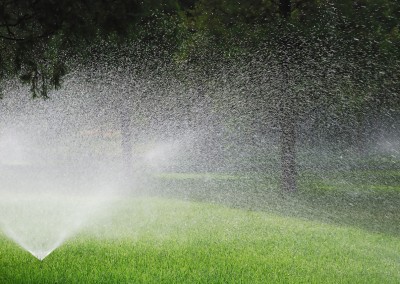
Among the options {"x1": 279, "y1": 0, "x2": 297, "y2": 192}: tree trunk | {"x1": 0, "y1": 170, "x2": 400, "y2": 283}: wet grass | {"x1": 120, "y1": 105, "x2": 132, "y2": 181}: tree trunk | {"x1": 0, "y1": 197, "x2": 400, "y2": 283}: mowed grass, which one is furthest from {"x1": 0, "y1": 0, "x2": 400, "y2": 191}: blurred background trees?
{"x1": 0, "y1": 197, "x2": 400, "y2": 283}: mowed grass

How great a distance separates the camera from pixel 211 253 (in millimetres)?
6535

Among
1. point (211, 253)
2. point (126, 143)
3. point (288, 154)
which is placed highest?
point (126, 143)

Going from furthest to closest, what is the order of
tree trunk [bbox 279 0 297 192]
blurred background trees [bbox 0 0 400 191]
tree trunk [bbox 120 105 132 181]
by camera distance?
tree trunk [bbox 120 105 132 181] < tree trunk [bbox 279 0 297 192] < blurred background trees [bbox 0 0 400 191]

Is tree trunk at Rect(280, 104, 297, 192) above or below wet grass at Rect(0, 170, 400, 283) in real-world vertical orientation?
above

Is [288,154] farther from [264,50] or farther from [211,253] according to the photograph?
[211,253]

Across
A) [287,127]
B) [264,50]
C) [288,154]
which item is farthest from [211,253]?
[264,50]

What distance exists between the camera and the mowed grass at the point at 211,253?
5.54 metres

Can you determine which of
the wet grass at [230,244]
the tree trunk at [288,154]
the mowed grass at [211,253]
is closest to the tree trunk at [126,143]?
the wet grass at [230,244]

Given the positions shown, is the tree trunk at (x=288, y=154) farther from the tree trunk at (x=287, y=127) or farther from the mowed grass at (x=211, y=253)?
the mowed grass at (x=211, y=253)

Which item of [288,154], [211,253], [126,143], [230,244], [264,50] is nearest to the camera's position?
[211,253]

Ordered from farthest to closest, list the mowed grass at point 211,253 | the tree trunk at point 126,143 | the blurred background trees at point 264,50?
the tree trunk at point 126,143
the blurred background trees at point 264,50
the mowed grass at point 211,253

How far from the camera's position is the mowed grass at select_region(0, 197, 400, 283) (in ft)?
18.2

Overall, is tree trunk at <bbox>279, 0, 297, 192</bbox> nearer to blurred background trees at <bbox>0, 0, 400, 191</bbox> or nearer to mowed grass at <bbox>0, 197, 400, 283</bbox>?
blurred background trees at <bbox>0, 0, 400, 191</bbox>

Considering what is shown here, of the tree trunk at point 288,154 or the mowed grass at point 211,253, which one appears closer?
the mowed grass at point 211,253
